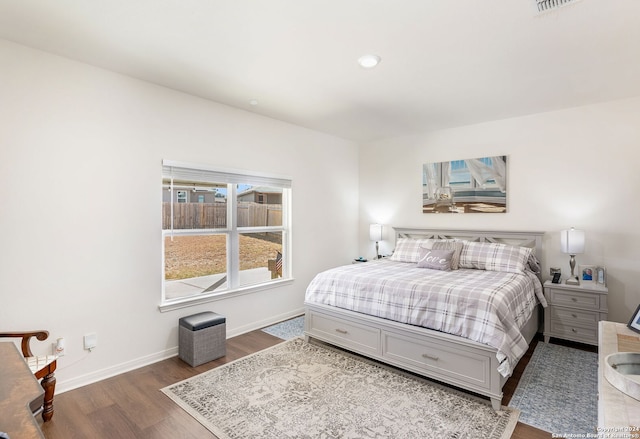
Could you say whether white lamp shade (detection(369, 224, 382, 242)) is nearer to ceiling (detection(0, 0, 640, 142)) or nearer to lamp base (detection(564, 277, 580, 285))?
ceiling (detection(0, 0, 640, 142))

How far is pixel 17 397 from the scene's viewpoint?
1.07 meters

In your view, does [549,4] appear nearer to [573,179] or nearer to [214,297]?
[573,179]

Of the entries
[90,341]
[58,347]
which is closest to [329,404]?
[90,341]

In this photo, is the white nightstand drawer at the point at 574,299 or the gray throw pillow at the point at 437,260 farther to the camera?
the gray throw pillow at the point at 437,260

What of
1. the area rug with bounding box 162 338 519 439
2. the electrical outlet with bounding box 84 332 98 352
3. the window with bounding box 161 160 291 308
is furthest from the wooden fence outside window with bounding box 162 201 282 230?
the area rug with bounding box 162 338 519 439

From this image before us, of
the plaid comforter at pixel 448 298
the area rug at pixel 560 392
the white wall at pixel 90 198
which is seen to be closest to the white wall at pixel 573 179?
the plaid comforter at pixel 448 298

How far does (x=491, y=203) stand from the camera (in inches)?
167

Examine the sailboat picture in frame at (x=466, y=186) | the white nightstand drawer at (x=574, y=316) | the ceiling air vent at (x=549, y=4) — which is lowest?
the white nightstand drawer at (x=574, y=316)

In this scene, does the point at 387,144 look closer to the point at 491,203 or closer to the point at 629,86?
the point at 491,203

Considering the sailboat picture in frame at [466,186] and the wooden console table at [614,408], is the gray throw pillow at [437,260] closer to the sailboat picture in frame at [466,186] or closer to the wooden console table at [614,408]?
the sailboat picture in frame at [466,186]

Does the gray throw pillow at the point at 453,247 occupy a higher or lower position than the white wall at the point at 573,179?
lower

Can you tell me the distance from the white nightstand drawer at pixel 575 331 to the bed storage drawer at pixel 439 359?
5.64 feet

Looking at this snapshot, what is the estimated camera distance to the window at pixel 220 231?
3299mm

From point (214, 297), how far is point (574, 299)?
149 inches
